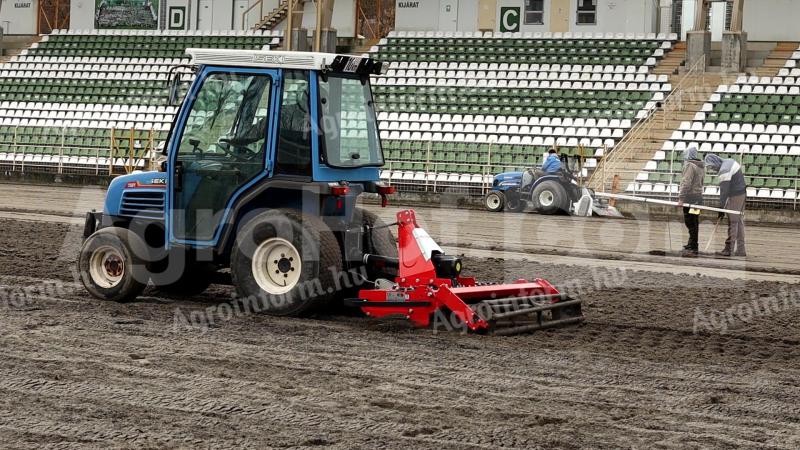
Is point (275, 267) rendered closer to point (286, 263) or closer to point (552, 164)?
point (286, 263)

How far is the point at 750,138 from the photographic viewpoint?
82.9 feet

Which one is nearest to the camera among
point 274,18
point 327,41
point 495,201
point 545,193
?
point 545,193

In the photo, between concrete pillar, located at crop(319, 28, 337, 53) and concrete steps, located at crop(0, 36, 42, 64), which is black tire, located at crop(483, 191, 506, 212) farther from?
concrete steps, located at crop(0, 36, 42, 64)

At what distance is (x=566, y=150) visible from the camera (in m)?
26.4

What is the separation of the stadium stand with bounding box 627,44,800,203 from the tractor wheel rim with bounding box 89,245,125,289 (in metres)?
16.6

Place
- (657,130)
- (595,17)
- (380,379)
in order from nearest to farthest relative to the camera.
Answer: (380,379)
(657,130)
(595,17)

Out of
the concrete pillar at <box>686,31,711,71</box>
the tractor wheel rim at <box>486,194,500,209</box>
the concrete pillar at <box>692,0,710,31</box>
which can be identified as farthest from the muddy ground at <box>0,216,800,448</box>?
the concrete pillar at <box>692,0,710,31</box>

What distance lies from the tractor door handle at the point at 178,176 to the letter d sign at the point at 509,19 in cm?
2645

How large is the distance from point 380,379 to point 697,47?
24.3 metres

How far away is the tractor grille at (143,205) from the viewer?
9.66 metres

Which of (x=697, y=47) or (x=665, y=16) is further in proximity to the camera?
(x=665, y=16)

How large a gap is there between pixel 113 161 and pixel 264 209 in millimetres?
21846

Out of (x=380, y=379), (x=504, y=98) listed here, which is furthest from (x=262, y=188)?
(x=504, y=98)

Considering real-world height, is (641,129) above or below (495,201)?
above
